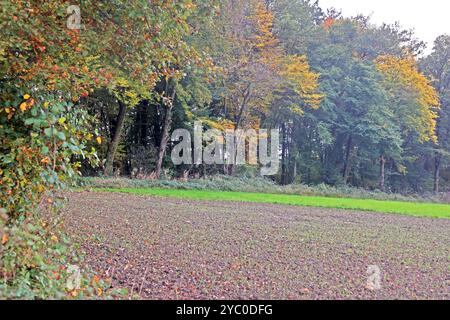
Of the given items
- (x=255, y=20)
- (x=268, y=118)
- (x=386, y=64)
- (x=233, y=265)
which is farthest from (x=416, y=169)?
(x=233, y=265)

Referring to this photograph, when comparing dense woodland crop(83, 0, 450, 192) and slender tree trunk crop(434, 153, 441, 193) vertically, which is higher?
dense woodland crop(83, 0, 450, 192)

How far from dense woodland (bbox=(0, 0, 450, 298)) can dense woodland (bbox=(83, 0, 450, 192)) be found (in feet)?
0.36

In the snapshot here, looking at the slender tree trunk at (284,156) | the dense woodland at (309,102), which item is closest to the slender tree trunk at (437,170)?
the dense woodland at (309,102)

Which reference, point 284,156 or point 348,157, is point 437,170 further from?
point 284,156

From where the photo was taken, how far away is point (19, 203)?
3.38 m

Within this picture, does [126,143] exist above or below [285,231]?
above

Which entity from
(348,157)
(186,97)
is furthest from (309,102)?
(186,97)

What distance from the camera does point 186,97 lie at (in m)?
23.0

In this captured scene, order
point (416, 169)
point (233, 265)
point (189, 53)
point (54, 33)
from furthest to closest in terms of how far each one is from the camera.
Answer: point (416, 169), point (233, 265), point (189, 53), point (54, 33)

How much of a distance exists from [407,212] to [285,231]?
8371mm

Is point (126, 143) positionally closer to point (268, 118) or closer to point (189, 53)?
point (268, 118)

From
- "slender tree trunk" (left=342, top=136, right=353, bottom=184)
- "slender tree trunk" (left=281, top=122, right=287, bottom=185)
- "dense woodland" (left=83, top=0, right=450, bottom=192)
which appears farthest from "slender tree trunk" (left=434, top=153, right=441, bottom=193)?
"slender tree trunk" (left=281, top=122, right=287, bottom=185)

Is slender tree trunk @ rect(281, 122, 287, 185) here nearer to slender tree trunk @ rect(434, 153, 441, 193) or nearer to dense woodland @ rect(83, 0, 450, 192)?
dense woodland @ rect(83, 0, 450, 192)

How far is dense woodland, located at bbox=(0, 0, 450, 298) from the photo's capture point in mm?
3365
